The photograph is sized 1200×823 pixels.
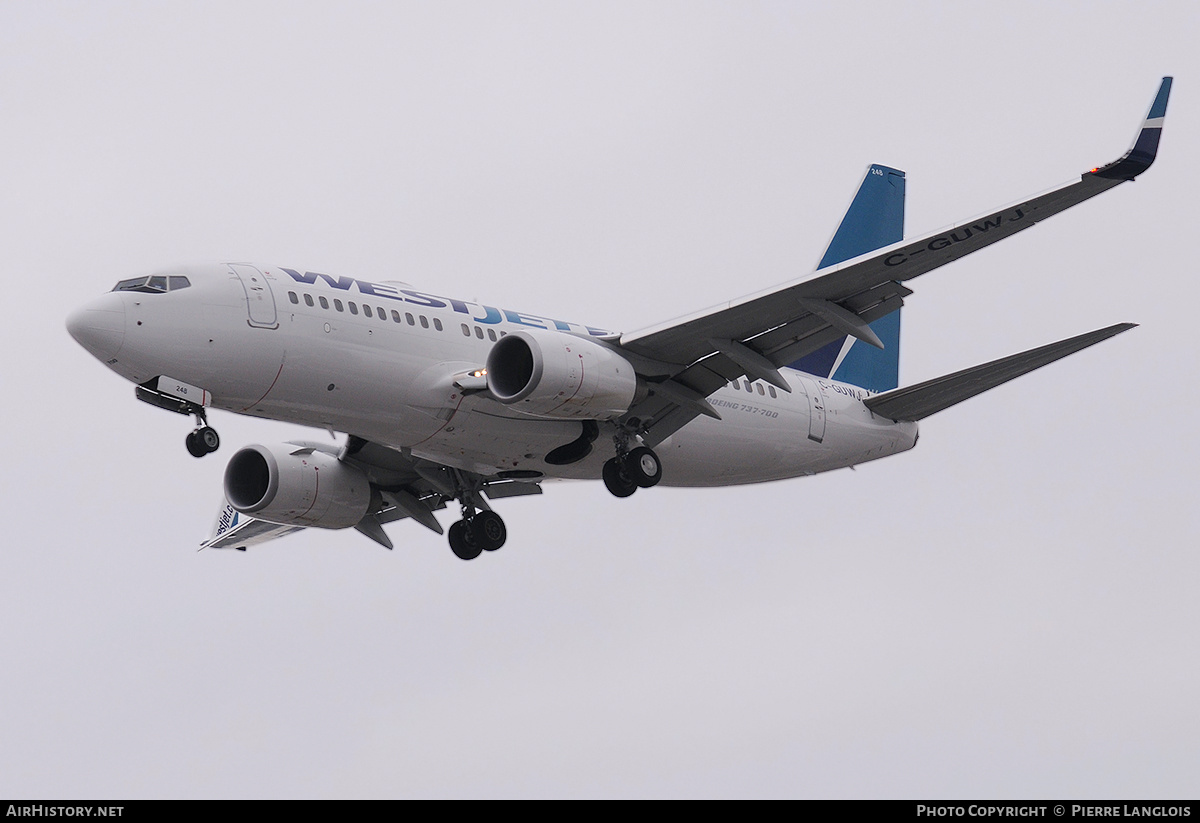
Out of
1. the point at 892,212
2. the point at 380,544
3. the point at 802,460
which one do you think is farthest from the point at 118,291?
the point at 892,212

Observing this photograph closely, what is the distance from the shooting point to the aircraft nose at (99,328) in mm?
27078

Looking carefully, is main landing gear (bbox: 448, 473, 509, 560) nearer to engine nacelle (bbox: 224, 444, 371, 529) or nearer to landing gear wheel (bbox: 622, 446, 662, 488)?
engine nacelle (bbox: 224, 444, 371, 529)

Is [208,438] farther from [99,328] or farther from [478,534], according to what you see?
[478,534]

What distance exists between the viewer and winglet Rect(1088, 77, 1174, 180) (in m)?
25.0

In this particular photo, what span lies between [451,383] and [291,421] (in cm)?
307

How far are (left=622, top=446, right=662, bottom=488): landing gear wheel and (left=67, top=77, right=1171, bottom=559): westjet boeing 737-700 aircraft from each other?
0.14 feet

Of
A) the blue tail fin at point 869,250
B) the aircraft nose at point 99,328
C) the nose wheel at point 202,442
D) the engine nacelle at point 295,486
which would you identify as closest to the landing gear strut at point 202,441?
the nose wheel at point 202,442

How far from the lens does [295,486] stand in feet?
113

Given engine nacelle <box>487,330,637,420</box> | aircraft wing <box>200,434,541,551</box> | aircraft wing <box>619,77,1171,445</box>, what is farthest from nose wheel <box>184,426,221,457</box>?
aircraft wing <box>619,77,1171,445</box>

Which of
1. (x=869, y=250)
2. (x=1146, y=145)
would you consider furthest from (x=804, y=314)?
(x=869, y=250)

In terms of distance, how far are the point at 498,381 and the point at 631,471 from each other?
14.2ft

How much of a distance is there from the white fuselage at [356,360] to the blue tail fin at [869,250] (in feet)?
15.1

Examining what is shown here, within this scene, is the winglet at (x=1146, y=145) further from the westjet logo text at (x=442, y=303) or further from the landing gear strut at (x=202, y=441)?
the landing gear strut at (x=202, y=441)
